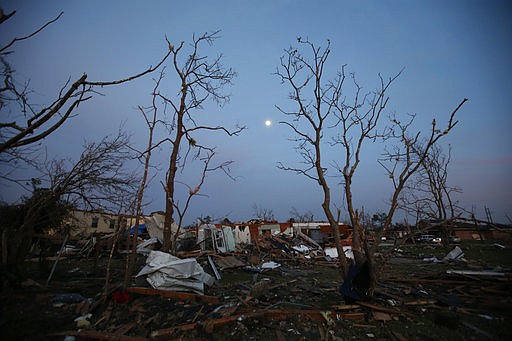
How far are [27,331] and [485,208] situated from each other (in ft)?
120

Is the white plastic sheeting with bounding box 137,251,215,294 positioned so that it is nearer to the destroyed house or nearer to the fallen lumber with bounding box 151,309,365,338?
the destroyed house

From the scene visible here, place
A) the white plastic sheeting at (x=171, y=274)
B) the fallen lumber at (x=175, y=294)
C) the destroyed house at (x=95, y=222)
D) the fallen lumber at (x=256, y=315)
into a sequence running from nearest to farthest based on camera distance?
the fallen lumber at (x=256, y=315), the fallen lumber at (x=175, y=294), the white plastic sheeting at (x=171, y=274), the destroyed house at (x=95, y=222)

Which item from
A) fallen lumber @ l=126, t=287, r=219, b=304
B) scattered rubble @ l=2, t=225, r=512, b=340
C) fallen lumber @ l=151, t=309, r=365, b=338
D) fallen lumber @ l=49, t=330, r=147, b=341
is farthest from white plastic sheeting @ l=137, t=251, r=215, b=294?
fallen lumber @ l=151, t=309, r=365, b=338

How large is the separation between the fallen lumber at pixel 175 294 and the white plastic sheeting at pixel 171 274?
13 cm

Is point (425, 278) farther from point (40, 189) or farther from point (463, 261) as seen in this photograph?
point (40, 189)

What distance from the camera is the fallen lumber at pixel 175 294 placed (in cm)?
565

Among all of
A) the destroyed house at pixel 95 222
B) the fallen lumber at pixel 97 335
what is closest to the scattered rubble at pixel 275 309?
the fallen lumber at pixel 97 335

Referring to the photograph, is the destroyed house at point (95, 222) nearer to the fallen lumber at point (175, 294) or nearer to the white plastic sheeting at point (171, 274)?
the white plastic sheeting at point (171, 274)

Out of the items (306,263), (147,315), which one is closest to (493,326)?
(147,315)

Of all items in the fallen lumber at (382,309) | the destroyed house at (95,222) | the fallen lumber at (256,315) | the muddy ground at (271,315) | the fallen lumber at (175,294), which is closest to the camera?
the muddy ground at (271,315)

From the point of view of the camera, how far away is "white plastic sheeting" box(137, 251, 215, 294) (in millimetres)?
5961

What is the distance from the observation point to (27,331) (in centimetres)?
388

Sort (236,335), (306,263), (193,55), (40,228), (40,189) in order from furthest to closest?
(306,263) < (40,228) < (193,55) < (40,189) < (236,335)

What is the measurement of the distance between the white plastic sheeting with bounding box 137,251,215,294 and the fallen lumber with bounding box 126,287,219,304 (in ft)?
0.42
